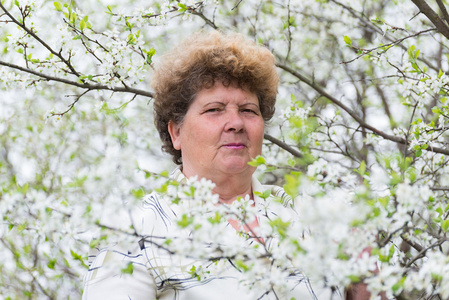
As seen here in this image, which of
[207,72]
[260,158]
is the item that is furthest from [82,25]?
[260,158]

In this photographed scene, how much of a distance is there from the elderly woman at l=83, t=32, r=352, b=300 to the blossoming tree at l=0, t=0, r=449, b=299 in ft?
0.46

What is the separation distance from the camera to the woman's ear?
2.96m

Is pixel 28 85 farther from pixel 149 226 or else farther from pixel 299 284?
pixel 299 284

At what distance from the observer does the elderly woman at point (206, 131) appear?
2.30 m

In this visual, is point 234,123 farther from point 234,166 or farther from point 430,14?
point 430,14

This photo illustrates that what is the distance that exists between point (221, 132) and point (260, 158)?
917mm

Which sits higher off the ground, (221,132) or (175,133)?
(175,133)

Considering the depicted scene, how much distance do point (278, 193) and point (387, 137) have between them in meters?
0.91

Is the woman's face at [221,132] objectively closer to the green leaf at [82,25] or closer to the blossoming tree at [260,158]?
the blossoming tree at [260,158]

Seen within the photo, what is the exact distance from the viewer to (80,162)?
5598 millimetres

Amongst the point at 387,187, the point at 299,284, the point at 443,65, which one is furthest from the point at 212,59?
the point at 443,65

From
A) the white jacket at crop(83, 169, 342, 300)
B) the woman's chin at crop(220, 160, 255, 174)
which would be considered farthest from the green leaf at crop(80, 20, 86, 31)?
the white jacket at crop(83, 169, 342, 300)

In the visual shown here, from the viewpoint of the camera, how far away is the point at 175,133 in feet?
9.82

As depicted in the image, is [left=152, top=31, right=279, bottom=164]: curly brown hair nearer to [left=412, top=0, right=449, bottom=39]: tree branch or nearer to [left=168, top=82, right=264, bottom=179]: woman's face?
[left=168, top=82, right=264, bottom=179]: woman's face
